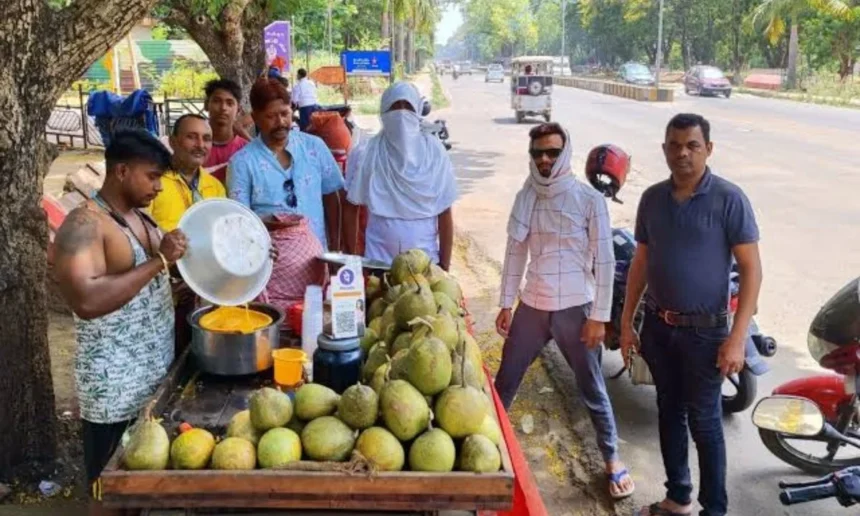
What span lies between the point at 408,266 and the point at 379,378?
1116 millimetres

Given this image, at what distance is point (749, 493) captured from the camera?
13.2 feet

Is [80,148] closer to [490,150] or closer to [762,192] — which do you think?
[490,150]

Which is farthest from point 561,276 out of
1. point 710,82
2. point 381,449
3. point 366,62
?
point 710,82

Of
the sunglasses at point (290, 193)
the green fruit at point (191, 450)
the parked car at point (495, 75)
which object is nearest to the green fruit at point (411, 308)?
the green fruit at point (191, 450)

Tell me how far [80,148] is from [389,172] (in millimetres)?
15030

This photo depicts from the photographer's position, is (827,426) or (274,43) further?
(274,43)

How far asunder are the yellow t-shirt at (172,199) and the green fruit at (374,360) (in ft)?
4.41

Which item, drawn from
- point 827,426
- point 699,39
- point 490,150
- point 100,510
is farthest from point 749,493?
point 699,39

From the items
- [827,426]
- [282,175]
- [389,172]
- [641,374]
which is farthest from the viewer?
[641,374]

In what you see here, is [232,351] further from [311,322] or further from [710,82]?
[710,82]

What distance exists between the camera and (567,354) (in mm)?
3902

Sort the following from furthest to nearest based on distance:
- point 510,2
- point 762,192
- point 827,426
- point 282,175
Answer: point 510,2
point 762,192
point 282,175
point 827,426

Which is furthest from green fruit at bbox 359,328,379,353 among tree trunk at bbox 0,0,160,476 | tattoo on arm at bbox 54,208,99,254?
tree trunk at bbox 0,0,160,476

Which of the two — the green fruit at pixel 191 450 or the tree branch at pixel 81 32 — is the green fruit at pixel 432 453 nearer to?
the green fruit at pixel 191 450
